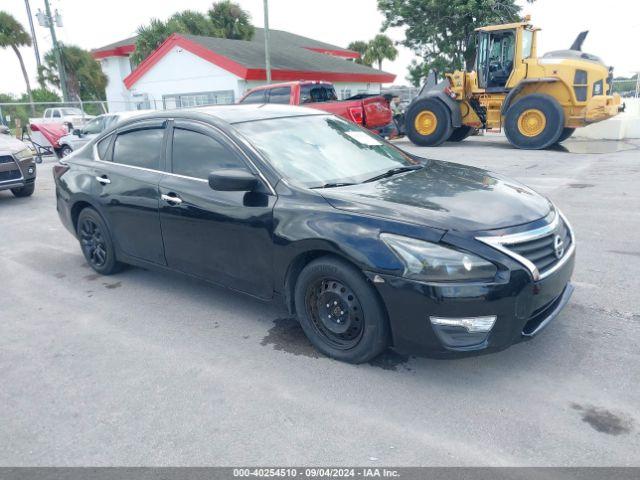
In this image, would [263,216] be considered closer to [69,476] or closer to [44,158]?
[69,476]

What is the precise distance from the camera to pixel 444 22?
25516mm

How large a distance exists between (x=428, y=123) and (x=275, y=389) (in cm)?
1370

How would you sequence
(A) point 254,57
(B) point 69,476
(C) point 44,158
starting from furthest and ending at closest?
(A) point 254,57
(C) point 44,158
(B) point 69,476

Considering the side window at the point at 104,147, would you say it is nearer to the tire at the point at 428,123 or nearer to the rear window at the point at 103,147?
the rear window at the point at 103,147

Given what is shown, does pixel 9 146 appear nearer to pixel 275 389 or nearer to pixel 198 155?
pixel 198 155

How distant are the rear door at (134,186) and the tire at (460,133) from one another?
13.5 meters

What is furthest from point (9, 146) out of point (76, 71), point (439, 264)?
point (76, 71)

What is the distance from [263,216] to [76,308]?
2.06 metres

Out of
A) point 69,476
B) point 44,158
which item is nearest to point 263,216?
point 69,476

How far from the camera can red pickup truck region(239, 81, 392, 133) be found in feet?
44.6

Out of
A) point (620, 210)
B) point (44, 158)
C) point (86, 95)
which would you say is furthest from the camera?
point (86, 95)

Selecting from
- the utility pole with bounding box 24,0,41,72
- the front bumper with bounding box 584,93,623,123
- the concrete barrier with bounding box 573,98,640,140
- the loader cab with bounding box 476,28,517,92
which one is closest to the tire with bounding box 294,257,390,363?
the front bumper with bounding box 584,93,623,123

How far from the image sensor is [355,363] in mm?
3268

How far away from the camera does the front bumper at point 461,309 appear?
9.11 feet
